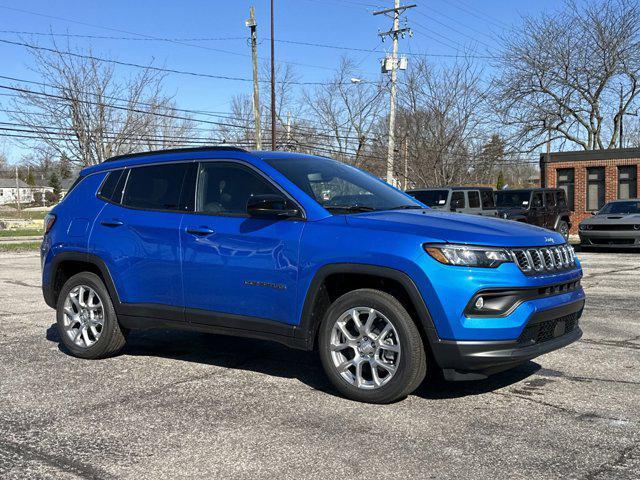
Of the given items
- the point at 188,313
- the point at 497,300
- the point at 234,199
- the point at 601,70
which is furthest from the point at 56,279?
the point at 601,70

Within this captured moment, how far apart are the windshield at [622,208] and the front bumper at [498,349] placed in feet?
52.1

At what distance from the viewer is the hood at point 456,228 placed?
4.33 meters

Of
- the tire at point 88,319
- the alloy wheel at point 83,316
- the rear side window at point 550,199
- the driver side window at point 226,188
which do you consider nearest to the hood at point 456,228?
the driver side window at point 226,188

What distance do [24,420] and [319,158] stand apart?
311 cm

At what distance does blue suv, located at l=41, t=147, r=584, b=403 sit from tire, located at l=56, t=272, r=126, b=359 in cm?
1

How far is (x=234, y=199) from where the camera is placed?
17.5 feet

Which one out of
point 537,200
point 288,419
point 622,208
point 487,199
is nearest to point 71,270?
point 288,419

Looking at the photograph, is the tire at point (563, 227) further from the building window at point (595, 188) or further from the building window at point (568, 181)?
the building window at point (568, 181)

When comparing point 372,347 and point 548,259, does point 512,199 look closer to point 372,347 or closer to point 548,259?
point 548,259

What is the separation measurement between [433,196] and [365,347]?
13.2m

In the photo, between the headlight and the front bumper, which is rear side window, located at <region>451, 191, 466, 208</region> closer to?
the front bumper

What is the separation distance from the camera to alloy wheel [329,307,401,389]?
4.54 m

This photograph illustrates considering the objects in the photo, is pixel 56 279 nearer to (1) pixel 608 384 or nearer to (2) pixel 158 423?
(2) pixel 158 423

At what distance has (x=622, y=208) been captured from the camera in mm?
19281
